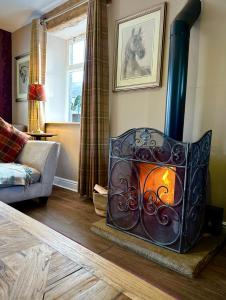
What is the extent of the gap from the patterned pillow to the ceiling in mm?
1689

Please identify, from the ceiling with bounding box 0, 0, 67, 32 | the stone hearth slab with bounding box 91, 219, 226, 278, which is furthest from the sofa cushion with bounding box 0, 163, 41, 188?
the ceiling with bounding box 0, 0, 67, 32

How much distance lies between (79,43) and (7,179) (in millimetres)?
2311

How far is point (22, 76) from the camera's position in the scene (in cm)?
375

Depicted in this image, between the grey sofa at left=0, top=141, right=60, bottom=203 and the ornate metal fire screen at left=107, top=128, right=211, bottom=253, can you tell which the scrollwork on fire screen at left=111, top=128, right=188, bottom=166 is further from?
the grey sofa at left=0, top=141, right=60, bottom=203

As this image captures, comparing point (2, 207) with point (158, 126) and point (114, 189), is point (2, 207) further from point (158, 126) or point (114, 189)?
point (158, 126)

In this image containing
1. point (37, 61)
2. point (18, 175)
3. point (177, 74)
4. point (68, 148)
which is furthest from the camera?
point (37, 61)

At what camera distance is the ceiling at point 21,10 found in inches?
115

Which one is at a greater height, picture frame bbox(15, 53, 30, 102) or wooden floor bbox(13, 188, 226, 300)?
picture frame bbox(15, 53, 30, 102)

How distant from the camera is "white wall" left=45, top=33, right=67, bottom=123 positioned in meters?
3.35

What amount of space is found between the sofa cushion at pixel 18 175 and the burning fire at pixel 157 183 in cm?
117

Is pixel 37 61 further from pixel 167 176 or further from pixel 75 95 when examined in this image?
pixel 167 176

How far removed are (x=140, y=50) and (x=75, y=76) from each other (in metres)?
1.45

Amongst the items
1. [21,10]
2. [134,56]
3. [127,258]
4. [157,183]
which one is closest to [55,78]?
[21,10]

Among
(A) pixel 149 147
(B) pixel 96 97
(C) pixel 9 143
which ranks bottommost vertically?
(C) pixel 9 143
